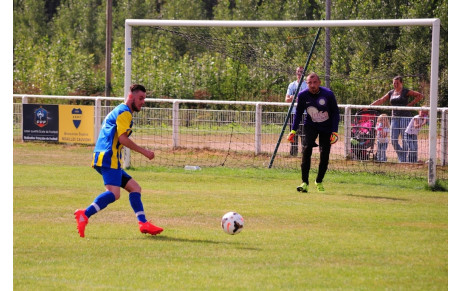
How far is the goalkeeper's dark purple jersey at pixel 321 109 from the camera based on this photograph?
13.8 metres

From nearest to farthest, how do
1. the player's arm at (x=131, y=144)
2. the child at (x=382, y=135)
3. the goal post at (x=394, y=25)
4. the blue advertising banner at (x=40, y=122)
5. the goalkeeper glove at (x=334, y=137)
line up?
the player's arm at (x=131, y=144) < the goalkeeper glove at (x=334, y=137) < the goal post at (x=394, y=25) < the child at (x=382, y=135) < the blue advertising banner at (x=40, y=122)

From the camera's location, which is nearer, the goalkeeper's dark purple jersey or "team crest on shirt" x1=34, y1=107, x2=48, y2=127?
the goalkeeper's dark purple jersey

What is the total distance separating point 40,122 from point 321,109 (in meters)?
11.0

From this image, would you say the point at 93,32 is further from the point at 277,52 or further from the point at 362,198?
the point at 362,198

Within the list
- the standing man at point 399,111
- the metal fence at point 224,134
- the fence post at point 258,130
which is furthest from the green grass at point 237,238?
the fence post at point 258,130

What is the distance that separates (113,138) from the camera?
987cm

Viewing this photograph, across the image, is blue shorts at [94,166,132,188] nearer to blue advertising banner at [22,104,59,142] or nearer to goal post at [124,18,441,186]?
goal post at [124,18,441,186]

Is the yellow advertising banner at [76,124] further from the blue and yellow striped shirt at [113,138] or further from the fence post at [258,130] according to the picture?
the blue and yellow striped shirt at [113,138]

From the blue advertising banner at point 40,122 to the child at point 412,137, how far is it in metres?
9.94

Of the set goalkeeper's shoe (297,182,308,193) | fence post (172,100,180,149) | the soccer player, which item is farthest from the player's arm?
fence post (172,100,180,149)

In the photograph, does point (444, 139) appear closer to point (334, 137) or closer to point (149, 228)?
point (334, 137)

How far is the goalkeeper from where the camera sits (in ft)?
45.4

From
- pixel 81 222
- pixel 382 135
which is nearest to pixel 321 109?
pixel 382 135

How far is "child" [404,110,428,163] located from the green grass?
3.68 ft
